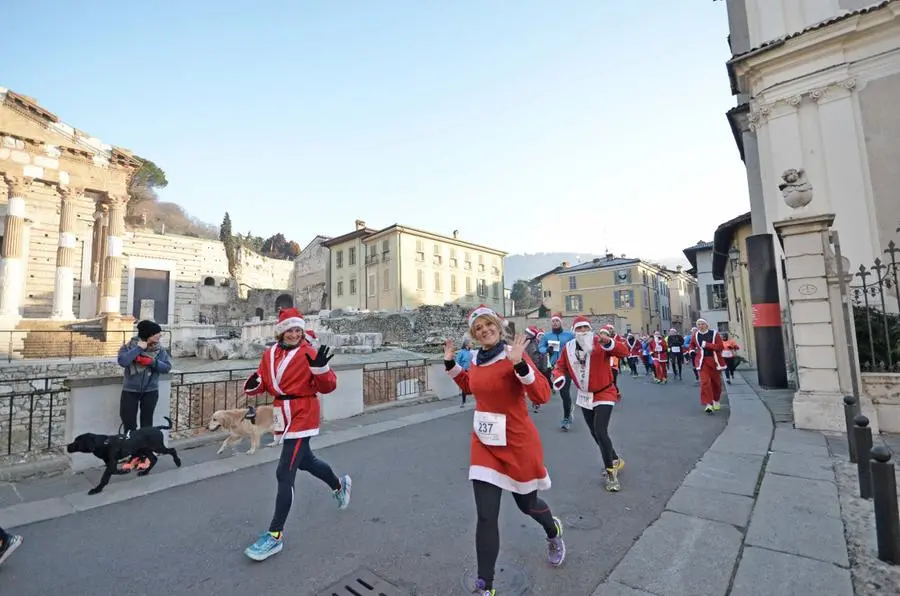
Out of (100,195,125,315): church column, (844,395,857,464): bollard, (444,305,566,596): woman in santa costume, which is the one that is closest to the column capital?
(100,195,125,315): church column

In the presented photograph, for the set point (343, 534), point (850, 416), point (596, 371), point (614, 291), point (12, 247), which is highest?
point (12, 247)

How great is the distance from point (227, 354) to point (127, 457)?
1968 cm

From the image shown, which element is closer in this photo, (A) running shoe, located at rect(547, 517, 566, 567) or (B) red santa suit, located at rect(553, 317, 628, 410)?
(A) running shoe, located at rect(547, 517, 566, 567)

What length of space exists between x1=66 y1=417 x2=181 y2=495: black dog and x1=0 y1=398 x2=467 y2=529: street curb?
0.18 metres

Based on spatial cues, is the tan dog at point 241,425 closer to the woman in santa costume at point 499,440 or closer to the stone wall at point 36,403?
the woman in santa costume at point 499,440

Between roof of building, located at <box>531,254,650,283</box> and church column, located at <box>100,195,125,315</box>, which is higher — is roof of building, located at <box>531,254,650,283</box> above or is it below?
above

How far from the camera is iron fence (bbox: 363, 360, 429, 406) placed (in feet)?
37.1

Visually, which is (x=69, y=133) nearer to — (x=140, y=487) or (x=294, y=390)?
(x=140, y=487)

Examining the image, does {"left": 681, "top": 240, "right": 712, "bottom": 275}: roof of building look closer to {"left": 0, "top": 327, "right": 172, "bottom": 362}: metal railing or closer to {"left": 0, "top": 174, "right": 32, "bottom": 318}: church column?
{"left": 0, "top": 327, "right": 172, "bottom": 362}: metal railing

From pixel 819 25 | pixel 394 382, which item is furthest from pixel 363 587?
pixel 819 25

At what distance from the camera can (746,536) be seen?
10.6 feet

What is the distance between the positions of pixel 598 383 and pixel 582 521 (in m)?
1.62

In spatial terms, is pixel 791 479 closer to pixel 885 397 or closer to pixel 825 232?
pixel 885 397

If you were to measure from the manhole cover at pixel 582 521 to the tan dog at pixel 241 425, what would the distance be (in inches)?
179
